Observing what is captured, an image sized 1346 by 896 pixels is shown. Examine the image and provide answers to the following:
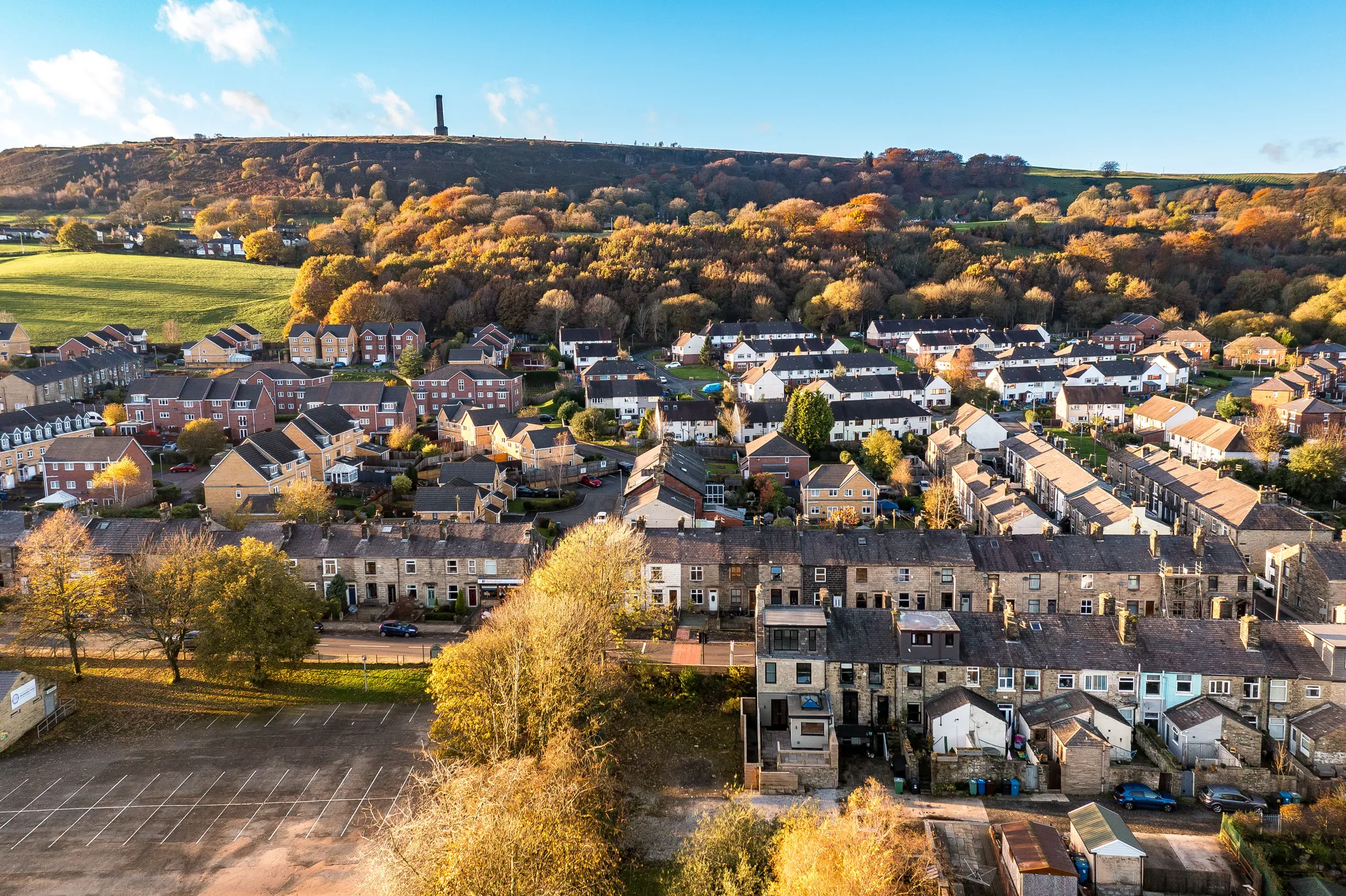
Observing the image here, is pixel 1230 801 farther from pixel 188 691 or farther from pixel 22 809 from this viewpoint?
pixel 188 691

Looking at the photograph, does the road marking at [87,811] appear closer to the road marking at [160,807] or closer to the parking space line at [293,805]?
the road marking at [160,807]

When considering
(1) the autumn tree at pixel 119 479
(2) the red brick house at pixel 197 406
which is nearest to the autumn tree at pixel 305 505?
(1) the autumn tree at pixel 119 479

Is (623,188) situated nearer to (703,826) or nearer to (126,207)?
(126,207)

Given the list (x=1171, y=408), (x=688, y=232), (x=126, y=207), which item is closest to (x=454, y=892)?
(x=1171, y=408)

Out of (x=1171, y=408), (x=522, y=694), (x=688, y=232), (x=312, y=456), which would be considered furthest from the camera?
(x=688, y=232)

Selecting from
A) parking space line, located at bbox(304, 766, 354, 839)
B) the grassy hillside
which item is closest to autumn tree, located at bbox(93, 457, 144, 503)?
parking space line, located at bbox(304, 766, 354, 839)

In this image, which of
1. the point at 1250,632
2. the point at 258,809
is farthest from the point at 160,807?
the point at 1250,632
